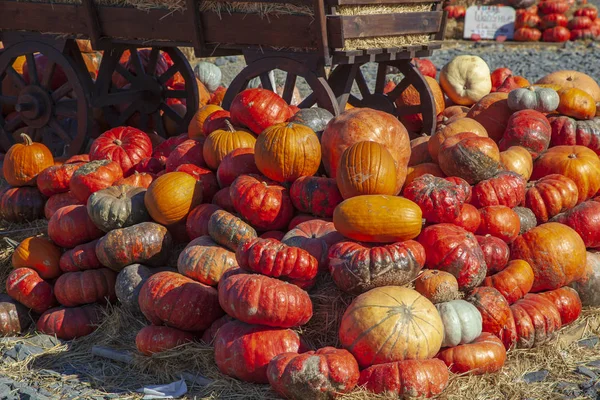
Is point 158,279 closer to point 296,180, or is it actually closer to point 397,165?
point 296,180

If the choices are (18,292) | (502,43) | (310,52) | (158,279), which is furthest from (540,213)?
(502,43)

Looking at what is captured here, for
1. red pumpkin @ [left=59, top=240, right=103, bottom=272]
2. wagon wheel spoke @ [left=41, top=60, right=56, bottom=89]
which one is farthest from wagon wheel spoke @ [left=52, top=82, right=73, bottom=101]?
red pumpkin @ [left=59, top=240, right=103, bottom=272]

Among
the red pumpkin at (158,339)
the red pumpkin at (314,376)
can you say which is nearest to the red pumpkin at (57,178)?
the red pumpkin at (158,339)

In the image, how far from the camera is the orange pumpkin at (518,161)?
510 centimetres

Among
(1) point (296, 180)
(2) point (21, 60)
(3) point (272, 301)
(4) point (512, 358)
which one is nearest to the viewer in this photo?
(3) point (272, 301)

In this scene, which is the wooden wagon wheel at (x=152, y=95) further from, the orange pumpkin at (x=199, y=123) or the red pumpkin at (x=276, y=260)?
the red pumpkin at (x=276, y=260)

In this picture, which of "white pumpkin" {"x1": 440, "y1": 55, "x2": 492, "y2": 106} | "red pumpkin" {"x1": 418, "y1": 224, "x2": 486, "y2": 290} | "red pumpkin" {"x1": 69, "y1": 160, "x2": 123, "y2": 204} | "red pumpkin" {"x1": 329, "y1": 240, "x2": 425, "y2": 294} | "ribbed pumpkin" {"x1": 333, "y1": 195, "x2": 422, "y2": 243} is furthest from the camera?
"white pumpkin" {"x1": 440, "y1": 55, "x2": 492, "y2": 106}

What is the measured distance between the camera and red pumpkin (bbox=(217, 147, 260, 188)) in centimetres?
495

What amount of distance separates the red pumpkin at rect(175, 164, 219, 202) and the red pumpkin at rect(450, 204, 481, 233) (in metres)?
1.85

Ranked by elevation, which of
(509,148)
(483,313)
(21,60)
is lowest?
(483,313)

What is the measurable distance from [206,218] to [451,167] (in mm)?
1770

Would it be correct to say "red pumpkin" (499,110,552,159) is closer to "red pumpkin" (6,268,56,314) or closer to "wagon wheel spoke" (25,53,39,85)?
"red pumpkin" (6,268,56,314)

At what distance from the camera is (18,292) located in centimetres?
486

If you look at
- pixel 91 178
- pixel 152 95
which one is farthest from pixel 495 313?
pixel 152 95
